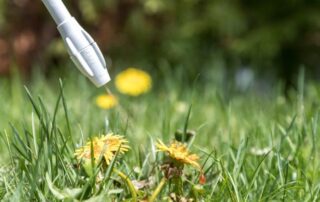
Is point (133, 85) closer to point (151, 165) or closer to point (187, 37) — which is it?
point (187, 37)

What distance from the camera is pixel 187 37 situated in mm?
3820

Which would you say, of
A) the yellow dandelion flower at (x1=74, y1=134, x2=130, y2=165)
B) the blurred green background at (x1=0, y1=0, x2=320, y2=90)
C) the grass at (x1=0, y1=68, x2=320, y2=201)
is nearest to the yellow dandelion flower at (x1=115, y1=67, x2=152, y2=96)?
the blurred green background at (x1=0, y1=0, x2=320, y2=90)

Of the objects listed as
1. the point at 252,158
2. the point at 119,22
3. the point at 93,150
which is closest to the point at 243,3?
the point at 119,22

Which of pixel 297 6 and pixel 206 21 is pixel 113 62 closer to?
pixel 206 21

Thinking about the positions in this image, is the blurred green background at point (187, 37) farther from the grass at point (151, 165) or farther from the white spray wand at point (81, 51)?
the white spray wand at point (81, 51)

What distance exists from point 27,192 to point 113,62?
109 inches

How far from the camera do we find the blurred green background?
3639mm

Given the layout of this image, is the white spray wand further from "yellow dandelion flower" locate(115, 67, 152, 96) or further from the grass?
"yellow dandelion flower" locate(115, 67, 152, 96)

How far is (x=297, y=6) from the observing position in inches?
144

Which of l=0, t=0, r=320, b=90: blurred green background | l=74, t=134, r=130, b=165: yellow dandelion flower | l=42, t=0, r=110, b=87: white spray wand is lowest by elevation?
l=0, t=0, r=320, b=90: blurred green background

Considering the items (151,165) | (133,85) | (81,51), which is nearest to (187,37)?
(133,85)

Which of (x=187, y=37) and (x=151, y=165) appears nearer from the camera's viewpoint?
(x=151, y=165)

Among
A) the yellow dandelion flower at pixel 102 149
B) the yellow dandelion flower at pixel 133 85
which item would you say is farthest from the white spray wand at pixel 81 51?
the yellow dandelion flower at pixel 133 85

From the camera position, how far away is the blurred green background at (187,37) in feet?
11.9
